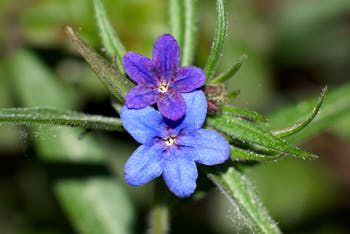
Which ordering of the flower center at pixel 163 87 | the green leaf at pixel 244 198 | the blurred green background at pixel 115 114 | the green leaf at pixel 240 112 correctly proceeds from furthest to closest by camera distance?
the blurred green background at pixel 115 114
the green leaf at pixel 244 198
the green leaf at pixel 240 112
the flower center at pixel 163 87

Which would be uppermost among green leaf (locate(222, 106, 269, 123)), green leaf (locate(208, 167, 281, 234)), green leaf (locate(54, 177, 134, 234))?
green leaf (locate(222, 106, 269, 123))

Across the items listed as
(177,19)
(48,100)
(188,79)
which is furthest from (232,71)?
(48,100)

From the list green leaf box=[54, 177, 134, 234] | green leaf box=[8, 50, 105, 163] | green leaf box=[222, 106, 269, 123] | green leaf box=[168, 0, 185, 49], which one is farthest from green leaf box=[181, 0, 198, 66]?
green leaf box=[54, 177, 134, 234]

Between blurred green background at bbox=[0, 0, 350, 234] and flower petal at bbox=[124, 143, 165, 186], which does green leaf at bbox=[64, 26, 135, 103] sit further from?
blurred green background at bbox=[0, 0, 350, 234]

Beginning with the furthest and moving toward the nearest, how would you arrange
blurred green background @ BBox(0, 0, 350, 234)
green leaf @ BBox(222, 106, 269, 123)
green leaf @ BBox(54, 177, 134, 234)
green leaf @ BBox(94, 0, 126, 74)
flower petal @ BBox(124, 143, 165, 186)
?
blurred green background @ BBox(0, 0, 350, 234)
green leaf @ BBox(54, 177, 134, 234)
green leaf @ BBox(94, 0, 126, 74)
green leaf @ BBox(222, 106, 269, 123)
flower petal @ BBox(124, 143, 165, 186)

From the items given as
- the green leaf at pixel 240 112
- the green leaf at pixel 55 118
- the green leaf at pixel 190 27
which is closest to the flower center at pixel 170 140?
the green leaf at pixel 55 118

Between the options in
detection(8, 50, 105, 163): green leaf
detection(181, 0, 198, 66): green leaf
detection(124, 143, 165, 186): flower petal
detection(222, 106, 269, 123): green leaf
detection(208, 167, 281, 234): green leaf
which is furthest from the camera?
detection(8, 50, 105, 163): green leaf

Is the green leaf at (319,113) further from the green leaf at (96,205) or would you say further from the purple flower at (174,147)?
the green leaf at (96,205)

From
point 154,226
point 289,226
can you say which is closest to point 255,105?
point 289,226

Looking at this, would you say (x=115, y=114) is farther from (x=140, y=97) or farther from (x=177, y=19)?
(x=140, y=97)
